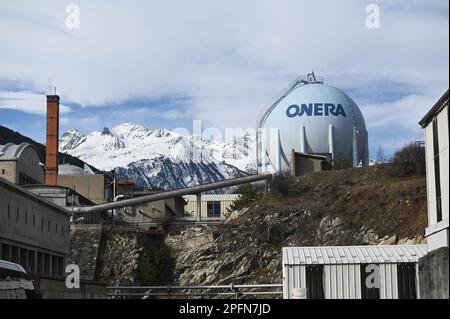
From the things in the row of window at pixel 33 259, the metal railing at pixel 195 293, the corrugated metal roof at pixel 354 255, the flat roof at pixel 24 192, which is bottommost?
the metal railing at pixel 195 293

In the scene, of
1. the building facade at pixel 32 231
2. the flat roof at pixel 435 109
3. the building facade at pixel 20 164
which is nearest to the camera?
the flat roof at pixel 435 109

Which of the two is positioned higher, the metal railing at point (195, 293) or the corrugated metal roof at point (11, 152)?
the corrugated metal roof at point (11, 152)

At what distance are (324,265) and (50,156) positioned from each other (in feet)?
172

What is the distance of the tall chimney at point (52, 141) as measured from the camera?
241 ft

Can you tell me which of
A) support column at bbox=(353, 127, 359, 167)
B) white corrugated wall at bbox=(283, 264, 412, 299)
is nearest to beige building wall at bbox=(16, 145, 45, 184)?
support column at bbox=(353, 127, 359, 167)

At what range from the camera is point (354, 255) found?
26312mm

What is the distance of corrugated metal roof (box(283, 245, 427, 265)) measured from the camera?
25.5 m

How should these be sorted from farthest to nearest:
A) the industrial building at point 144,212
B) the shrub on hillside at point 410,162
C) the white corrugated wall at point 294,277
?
the industrial building at point 144,212 < the shrub on hillside at point 410,162 < the white corrugated wall at point 294,277

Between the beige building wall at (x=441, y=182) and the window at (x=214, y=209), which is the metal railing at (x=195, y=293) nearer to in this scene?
the beige building wall at (x=441, y=182)

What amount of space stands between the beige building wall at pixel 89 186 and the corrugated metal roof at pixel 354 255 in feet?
175

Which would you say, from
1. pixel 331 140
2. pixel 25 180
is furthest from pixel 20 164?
pixel 331 140

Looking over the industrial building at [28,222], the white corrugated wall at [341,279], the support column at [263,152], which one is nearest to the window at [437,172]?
the white corrugated wall at [341,279]

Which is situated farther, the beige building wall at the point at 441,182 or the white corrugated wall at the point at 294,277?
the white corrugated wall at the point at 294,277

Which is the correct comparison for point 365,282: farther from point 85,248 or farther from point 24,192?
point 85,248
